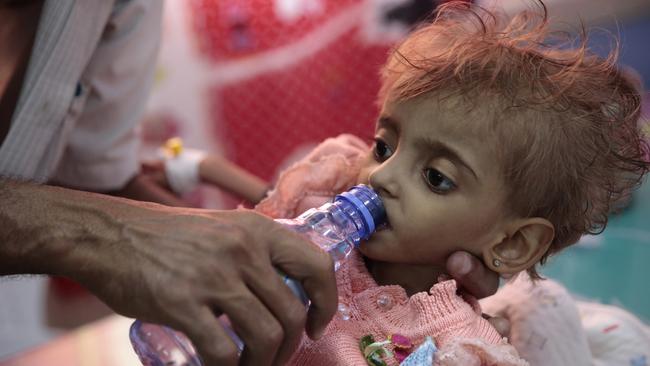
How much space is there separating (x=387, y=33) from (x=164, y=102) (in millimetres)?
752

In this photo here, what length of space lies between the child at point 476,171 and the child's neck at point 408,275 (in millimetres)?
17

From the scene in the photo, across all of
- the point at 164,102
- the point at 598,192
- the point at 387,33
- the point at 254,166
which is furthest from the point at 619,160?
the point at 164,102

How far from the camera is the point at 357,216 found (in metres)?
0.72

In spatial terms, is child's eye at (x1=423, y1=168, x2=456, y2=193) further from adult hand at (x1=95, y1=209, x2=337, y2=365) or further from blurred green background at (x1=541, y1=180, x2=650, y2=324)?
blurred green background at (x1=541, y1=180, x2=650, y2=324)

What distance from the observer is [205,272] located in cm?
54

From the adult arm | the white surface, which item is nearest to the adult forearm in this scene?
the adult arm

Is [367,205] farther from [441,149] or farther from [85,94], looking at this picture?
[85,94]

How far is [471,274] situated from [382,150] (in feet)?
0.62

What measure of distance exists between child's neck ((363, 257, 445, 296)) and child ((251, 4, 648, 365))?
2 centimetres

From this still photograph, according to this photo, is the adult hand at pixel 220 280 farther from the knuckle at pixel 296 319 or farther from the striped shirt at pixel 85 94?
the striped shirt at pixel 85 94

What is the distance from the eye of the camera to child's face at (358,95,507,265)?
76 cm

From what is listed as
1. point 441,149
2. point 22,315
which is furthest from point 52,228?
point 22,315

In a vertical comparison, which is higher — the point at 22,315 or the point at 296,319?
the point at 296,319

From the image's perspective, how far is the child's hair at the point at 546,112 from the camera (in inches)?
29.8
